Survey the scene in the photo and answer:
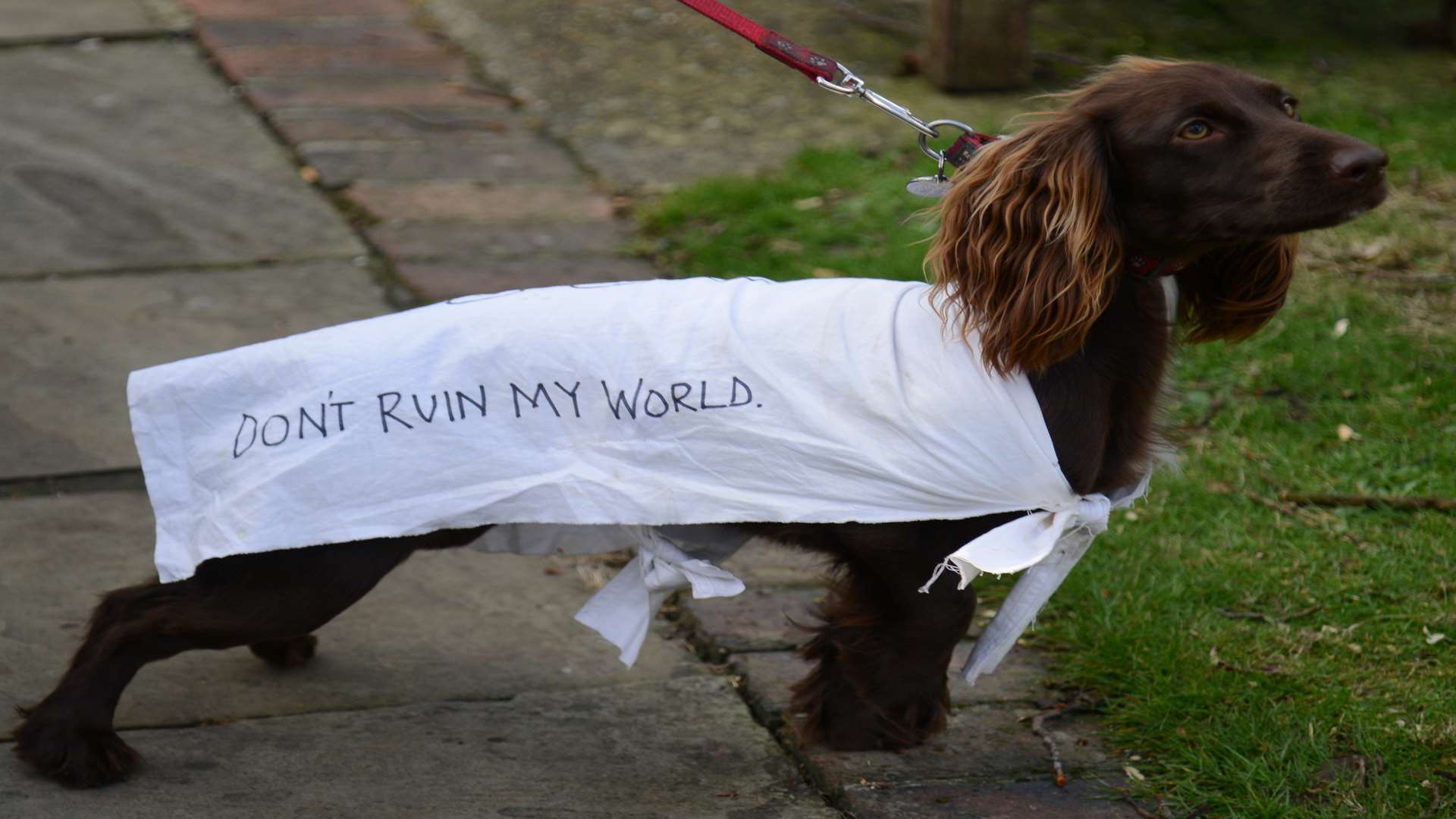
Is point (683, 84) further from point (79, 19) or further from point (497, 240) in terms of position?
point (79, 19)

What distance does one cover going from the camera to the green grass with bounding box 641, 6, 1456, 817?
2.75 metres

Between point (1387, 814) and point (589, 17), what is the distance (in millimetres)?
A: 5741

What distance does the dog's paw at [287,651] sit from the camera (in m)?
3.07

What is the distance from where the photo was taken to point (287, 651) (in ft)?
10.1

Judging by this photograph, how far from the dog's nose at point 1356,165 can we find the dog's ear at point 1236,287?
0.29 m

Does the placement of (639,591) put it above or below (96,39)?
above

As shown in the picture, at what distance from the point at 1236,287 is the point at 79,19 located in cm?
608

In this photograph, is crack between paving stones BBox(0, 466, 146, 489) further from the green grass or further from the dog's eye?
the dog's eye

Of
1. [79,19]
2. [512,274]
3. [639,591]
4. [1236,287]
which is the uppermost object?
[1236,287]

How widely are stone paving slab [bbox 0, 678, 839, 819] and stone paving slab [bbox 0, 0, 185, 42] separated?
199 inches

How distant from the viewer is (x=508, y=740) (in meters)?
2.90

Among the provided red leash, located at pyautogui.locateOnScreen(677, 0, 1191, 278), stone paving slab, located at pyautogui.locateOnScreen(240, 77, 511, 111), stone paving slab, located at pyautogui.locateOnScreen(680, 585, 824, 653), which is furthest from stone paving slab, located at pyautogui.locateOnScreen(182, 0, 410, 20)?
stone paving slab, located at pyautogui.locateOnScreen(680, 585, 824, 653)

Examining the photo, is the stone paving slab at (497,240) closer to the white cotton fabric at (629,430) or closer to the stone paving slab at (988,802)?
the white cotton fabric at (629,430)

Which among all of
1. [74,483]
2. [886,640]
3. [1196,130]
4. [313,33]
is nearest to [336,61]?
[313,33]
